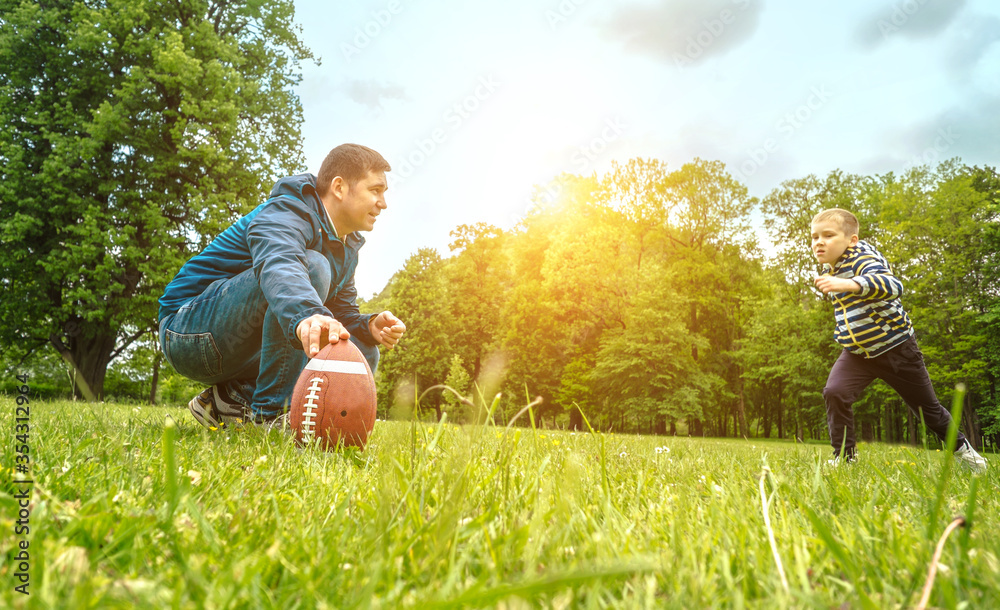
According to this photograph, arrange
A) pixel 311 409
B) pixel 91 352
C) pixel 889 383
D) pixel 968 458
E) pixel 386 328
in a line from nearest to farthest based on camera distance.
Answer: pixel 311 409 → pixel 386 328 → pixel 968 458 → pixel 889 383 → pixel 91 352

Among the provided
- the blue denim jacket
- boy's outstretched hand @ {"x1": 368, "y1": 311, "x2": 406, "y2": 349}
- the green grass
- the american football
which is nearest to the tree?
the blue denim jacket

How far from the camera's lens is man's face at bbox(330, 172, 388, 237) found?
417 centimetres

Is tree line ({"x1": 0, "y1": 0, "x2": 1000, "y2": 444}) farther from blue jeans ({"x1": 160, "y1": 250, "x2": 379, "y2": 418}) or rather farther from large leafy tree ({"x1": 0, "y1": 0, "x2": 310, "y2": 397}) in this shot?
blue jeans ({"x1": 160, "y1": 250, "x2": 379, "y2": 418})

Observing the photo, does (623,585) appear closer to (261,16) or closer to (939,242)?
(261,16)

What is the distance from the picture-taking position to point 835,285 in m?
4.57

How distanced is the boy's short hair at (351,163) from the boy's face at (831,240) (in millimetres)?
4100

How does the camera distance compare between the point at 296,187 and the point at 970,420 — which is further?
the point at 970,420

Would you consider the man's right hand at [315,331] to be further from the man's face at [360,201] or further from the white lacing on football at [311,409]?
the man's face at [360,201]

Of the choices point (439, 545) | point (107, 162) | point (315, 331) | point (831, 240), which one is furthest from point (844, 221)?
point (107, 162)

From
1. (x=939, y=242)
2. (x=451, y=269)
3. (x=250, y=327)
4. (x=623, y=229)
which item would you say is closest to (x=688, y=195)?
(x=623, y=229)

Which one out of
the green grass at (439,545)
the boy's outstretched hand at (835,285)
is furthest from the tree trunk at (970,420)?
the green grass at (439,545)

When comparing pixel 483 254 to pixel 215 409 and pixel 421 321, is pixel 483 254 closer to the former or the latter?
pixel 421 321

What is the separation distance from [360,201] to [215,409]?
6.27ft

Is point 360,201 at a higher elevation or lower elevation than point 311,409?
higher
